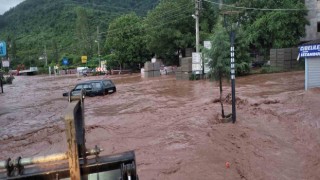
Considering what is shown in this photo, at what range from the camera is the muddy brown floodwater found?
32.3ft

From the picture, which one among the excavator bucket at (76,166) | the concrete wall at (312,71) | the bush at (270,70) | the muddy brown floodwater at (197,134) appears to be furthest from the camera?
the bush at (270,70)

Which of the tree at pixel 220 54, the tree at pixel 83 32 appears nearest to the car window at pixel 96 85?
the tree at pixel 220 54

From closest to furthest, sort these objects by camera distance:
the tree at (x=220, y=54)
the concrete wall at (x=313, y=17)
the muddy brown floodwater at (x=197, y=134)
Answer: the muddy brown floodwater at (x=197, y=134) → the tree at (x=220, y=54) → the concrete wall at (x=313, y=17)

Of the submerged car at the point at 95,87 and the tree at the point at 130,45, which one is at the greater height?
the tree at the point at 130,45

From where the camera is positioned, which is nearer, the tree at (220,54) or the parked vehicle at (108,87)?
the tree at (220,54)

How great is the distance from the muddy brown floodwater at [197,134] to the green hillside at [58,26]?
81.9 metres

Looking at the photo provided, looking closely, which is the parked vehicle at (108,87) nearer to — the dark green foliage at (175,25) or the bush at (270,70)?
the bush at (270,70)

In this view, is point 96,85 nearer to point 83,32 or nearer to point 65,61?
point 65,61

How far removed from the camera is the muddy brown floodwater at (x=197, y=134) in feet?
32.3

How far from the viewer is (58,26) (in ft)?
434

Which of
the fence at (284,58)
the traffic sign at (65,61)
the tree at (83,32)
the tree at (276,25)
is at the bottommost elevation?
the fence at (284,58)

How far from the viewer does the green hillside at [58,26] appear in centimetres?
10619

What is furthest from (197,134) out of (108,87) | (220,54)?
(108,87)

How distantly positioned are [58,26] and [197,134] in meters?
128
